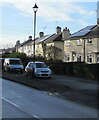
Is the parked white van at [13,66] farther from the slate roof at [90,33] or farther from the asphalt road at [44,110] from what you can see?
the asphalt road at [44,110]

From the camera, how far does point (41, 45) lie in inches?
3039

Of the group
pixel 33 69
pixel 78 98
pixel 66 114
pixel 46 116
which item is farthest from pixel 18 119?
pixel 33 69

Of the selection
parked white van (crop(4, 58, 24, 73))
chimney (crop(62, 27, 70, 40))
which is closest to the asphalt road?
parked white van (crop(4, 58, 24, 73))

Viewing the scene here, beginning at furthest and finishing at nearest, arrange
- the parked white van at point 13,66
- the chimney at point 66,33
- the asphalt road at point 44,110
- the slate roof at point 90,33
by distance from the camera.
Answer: the chimney at point 66,33
the slate roof at point 90,33
the parked white van at point 13,66
the asphalt road at point 44,110

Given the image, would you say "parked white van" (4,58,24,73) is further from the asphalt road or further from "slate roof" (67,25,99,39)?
the asphalt road

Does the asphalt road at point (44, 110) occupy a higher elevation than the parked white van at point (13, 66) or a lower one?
lower

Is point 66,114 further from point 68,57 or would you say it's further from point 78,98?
point 68,57

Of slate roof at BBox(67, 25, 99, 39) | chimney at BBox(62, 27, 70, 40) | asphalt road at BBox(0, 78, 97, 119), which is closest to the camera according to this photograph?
asphalt road at BBox(0, 78, 97, 119)

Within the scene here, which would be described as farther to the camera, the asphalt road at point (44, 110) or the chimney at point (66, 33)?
the chimney at point (66, 33)

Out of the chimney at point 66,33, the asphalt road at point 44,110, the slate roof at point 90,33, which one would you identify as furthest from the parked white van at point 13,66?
the chimney at point 66,33

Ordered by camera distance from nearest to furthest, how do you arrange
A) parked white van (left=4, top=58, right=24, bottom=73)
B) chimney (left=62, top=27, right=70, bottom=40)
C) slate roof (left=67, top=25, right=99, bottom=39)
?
parked white van (left=4, top=58, right=24, bottom=73), slate roof (left=67, top=25, right=99, bottom=39), chimney (left=62, top=27, right=70, bottom=40)

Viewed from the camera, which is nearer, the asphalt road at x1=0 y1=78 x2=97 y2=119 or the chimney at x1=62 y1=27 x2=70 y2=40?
the asphalt road at x1=0 y1=78 x2=97 y2=119

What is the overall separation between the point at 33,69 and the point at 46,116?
18.7m

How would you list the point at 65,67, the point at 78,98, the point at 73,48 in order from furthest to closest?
the point at 73,48 → the point at 65,67 → the point at 78,98
